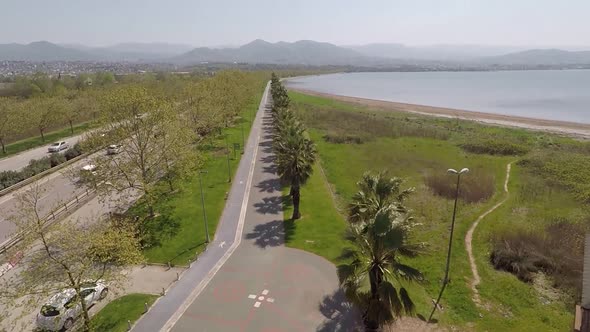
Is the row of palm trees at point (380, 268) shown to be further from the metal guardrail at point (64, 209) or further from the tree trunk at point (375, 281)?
the metal guardrail at point (64, 209)

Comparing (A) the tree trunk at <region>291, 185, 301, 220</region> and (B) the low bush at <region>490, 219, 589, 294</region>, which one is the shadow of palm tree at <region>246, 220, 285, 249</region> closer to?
(A) the tree trunk at <region>291, 185, 301, 220</region>

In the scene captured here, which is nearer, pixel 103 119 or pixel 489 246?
pixel 489 246

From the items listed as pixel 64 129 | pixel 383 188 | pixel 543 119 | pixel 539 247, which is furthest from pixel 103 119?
pixel 543 119

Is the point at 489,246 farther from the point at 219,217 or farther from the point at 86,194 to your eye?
the point at 86,194

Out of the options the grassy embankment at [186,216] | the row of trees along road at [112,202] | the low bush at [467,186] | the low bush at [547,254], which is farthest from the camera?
the low bush at [467,186]

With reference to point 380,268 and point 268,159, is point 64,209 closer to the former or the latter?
point 268,159

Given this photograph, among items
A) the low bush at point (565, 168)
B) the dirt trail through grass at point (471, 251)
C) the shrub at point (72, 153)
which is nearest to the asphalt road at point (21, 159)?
the shrub at point (72, 153)

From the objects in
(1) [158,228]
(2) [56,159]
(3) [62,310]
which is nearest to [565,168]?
(1) [158,228]
